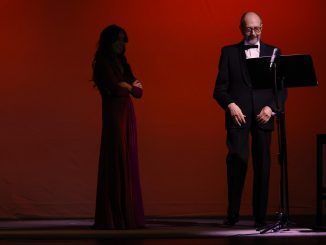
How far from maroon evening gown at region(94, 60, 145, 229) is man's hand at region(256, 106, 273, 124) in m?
0.89

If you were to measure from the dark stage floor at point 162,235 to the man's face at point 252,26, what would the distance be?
1403mm

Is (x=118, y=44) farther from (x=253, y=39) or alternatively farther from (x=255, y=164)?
(x=255, y=164)

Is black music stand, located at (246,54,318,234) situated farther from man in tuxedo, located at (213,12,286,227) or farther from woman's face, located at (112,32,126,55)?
woman's face, located at (112,32,126,55)

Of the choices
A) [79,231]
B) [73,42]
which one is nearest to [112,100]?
[79,231]

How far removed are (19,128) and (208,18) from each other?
2012 millimetres

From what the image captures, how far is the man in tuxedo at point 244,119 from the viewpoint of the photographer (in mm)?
5758

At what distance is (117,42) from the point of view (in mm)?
5641

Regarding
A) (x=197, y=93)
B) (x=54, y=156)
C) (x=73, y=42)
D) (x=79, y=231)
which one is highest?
(x=73, y=42)

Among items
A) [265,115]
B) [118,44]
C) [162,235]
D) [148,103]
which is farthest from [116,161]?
[148,103]

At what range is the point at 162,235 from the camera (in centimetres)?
527

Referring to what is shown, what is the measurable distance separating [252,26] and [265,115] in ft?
2.13

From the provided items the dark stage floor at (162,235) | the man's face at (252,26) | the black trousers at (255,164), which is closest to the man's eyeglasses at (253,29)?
the man's face at (252,26)

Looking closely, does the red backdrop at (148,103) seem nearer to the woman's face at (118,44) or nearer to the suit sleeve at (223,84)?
the suit sleeve at (223,84)

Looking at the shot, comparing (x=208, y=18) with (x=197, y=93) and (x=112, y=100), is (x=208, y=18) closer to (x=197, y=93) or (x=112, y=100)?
(x=197, y=93)
